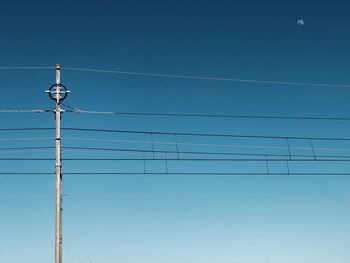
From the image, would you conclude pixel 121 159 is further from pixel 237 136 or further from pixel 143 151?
pixel 237 136

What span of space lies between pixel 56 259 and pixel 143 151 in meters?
5.61

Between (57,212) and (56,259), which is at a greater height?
(57,212)

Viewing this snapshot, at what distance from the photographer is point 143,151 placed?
62.2 ft

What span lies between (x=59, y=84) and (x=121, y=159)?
19.3 ft

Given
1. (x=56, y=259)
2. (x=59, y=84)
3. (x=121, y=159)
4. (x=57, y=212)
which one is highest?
(x=59, y=84)

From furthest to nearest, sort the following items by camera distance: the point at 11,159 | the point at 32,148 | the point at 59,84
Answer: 1. the point at 59,84
2. the point at 32,148
3. the point at 11,159

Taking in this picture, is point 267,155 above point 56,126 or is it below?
below

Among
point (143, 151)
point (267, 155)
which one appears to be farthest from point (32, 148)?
point (267, 155)

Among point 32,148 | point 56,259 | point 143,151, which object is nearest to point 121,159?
point 143,151

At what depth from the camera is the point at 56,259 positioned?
1956 centimetres

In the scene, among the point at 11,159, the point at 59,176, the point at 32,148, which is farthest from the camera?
the point at 59,176

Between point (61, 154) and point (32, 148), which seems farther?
point (61, 154)

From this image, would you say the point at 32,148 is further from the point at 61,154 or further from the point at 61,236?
the point at 61,236

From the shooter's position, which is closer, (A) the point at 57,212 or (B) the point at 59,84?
(A) the point at 57,212
